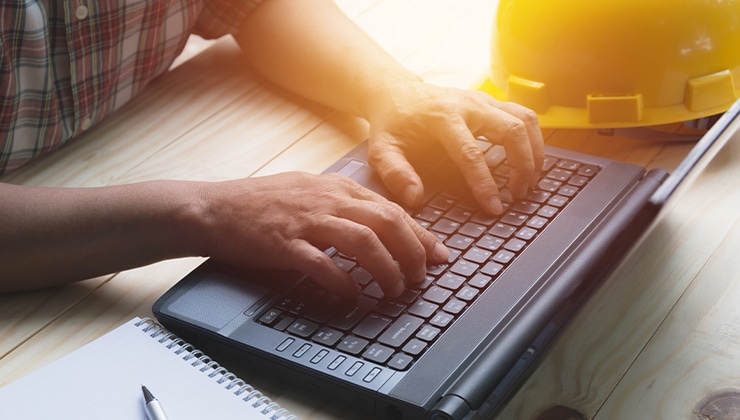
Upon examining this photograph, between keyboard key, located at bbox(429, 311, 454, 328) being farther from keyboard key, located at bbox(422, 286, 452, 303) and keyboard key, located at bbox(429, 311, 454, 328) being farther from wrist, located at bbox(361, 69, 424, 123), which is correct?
wrist, located at bbox(361, 69, 424, 123)

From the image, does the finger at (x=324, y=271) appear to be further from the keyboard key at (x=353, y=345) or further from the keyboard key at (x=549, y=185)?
the keyboard key at (x=549, y=185)

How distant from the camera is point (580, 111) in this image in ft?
3.17

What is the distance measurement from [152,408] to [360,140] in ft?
1.69

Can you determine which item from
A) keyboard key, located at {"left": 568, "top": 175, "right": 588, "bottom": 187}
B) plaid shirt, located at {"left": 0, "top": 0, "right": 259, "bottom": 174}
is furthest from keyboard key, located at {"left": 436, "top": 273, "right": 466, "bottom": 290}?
plaid shirt, located at {"left": 0, "top": 0, "right": 259, "bottom": 174}

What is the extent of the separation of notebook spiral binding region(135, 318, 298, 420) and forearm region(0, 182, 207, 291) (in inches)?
3.6

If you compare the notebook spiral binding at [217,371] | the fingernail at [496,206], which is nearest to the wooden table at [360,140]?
the notebook spiral binding at [217,371]

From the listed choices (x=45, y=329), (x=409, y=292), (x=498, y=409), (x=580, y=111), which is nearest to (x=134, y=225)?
(x=45, y=329)

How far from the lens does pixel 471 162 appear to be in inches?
34.9

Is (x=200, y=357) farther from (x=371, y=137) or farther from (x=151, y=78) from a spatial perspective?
(x=151, y=78)

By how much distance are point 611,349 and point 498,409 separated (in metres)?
0.14

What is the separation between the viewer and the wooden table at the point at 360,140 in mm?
686

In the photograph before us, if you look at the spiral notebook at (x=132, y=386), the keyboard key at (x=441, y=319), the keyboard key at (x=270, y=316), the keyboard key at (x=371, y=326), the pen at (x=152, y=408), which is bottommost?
the keyboard key at (x=441, y=319)

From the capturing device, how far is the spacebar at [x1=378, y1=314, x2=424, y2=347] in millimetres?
677

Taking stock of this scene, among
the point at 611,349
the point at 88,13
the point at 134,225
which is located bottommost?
the point at 611,349
